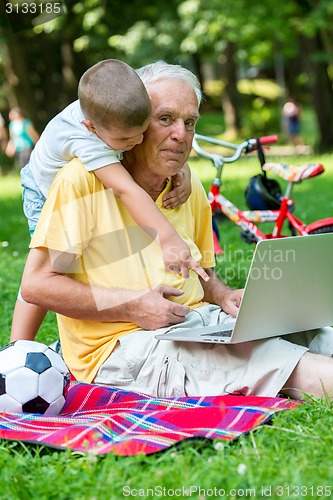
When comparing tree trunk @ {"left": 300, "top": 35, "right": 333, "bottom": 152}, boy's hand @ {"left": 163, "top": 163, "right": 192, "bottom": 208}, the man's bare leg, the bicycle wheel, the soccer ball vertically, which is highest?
boy's hand @ {"left": 163, "top": 163, "right": 192, "bottom": 208}

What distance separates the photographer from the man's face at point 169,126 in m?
3.46

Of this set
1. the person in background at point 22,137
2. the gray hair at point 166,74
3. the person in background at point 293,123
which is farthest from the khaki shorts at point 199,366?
the person in background at point 293,123

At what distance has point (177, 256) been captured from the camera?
3.33m

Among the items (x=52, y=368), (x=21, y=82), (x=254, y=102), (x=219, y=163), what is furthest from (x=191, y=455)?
(x=254, y=102)

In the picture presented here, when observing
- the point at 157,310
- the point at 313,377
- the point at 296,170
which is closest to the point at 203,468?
the point at 313,377

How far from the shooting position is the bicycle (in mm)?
6488

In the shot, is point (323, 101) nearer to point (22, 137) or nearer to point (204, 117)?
point (22, 137)

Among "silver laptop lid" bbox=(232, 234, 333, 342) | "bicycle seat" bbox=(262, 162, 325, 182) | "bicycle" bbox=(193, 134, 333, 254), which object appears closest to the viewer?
"silver laptop lid" bbox=(232, 234, 333, 342)

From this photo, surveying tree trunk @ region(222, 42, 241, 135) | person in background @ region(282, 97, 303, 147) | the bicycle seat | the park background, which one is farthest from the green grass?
tree trunk @ region(222, 42, 241, 135)

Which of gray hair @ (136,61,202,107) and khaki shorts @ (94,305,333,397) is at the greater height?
gray hair @ (136,61,202,107)

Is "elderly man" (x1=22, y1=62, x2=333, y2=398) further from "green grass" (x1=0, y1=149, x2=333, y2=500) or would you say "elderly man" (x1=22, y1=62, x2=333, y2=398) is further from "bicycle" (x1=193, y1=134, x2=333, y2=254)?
"bicycle" (x1=193, y1=134, x2=333, y2=254)

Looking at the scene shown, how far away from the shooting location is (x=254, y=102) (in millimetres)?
33812

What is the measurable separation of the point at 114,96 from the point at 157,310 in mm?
868

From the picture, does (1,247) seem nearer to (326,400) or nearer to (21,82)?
(326,400)
